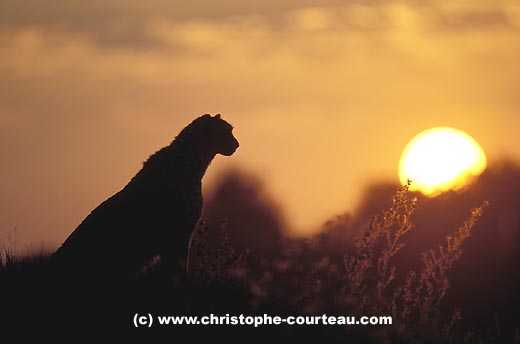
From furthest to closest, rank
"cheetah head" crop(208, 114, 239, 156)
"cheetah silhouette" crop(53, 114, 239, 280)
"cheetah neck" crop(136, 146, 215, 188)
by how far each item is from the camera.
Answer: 1. "cheetah head" crop(208, 114, 239, 156)
2. "cheetah neck" crop(136, 146, 215, 188)
3. "cheetah silhouette" crop(53, 114, 239, 280)

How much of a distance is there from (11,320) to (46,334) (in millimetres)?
412

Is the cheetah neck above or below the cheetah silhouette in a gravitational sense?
above

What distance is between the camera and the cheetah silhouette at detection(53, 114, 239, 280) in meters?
10.2

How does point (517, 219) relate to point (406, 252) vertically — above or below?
above

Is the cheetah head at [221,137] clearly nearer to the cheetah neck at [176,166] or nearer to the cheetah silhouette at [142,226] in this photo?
the cheetah neck at [176,166]

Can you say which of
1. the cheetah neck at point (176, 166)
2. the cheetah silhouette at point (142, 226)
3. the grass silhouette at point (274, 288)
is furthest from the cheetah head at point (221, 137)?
the grass silhouette at point (274, 288)

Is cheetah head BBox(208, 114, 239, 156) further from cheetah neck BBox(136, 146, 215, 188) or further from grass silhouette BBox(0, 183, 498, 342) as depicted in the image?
grass silhouette BBox(0, 183, 498, 342)

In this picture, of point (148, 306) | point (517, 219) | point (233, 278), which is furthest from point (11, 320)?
point (517, 219)

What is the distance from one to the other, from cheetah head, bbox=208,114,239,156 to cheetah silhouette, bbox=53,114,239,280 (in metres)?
0.62

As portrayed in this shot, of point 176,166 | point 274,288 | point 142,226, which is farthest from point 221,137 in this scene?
point 274,288

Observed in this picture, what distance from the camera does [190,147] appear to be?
1146 centimetres

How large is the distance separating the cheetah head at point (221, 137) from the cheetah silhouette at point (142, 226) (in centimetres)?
62

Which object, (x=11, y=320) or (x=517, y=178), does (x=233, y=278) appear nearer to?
(x=11, y=320)

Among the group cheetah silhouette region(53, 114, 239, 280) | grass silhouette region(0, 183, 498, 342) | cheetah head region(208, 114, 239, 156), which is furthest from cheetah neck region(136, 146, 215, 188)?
grass silhouette region(0, 183, 498, 342)
